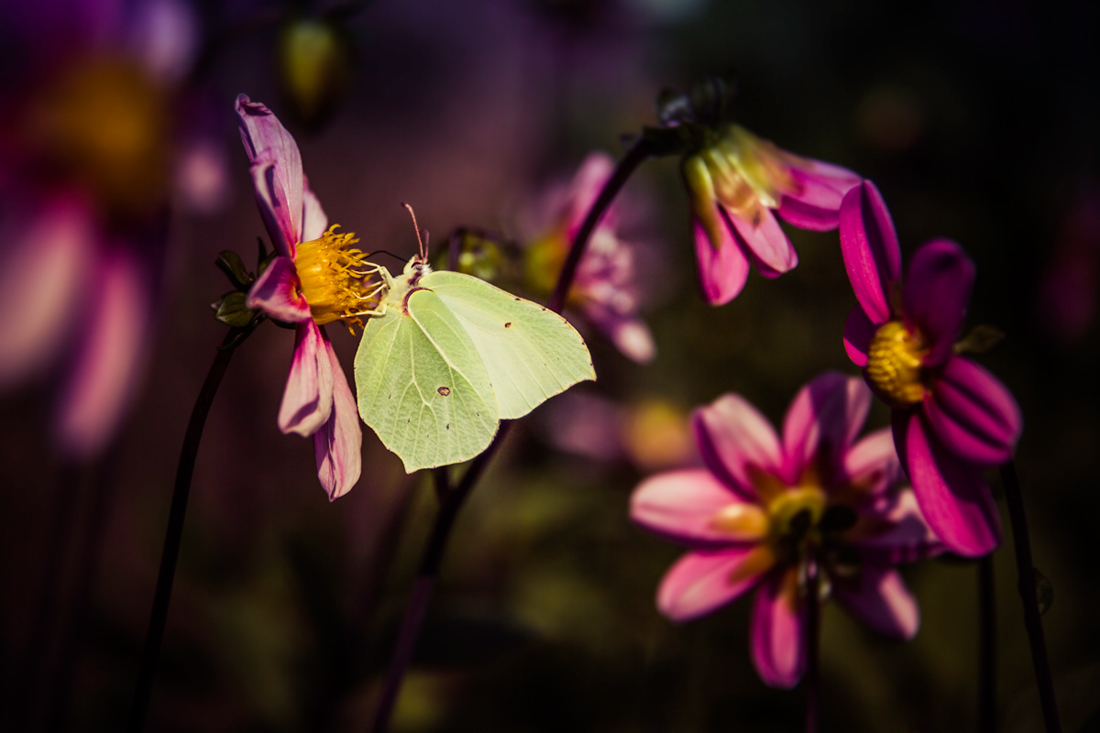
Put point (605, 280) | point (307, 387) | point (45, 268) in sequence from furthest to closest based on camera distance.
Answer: point (45, 268) < point (605, 280) < point (307, 387)

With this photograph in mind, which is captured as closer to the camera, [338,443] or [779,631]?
[338,443]

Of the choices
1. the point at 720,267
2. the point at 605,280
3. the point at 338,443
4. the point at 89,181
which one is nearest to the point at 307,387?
the point at 338,443

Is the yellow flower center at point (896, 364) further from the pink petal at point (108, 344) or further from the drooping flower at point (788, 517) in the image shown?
the pink petal at point (108, 344)

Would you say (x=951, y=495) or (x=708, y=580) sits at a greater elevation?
(x=951, y=495)

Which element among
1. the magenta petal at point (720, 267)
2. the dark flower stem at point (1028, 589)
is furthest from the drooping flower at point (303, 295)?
the dark flower stem at point (1028, 589)

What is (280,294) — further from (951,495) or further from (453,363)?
(951,495)

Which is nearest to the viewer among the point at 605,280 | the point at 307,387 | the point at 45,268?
the point at 307,387
